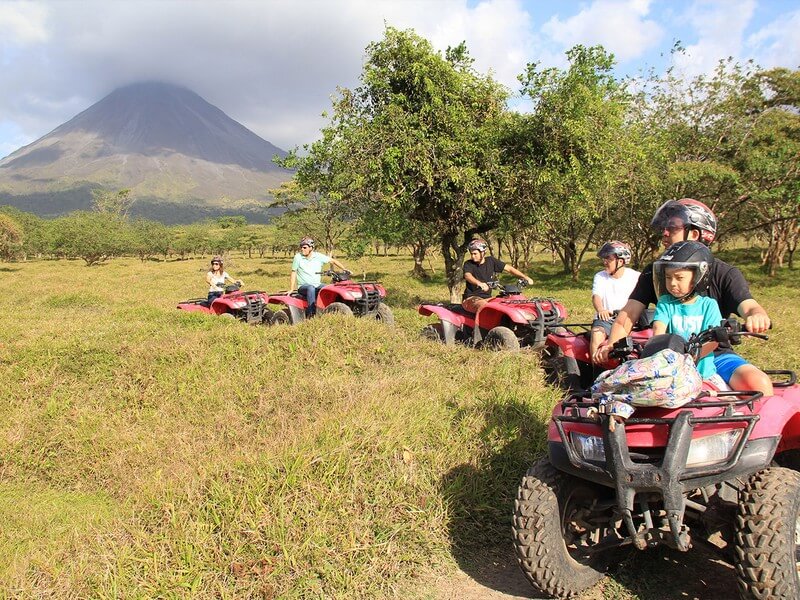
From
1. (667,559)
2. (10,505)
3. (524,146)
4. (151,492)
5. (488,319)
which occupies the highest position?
(524,146)

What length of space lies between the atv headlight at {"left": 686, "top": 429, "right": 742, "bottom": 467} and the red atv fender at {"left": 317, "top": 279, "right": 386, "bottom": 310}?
23.7 feet

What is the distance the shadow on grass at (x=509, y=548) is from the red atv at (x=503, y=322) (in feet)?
7.75

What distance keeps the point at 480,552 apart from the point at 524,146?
32.1 feet

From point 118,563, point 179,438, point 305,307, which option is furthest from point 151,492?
point 305,307

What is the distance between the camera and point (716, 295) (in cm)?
344

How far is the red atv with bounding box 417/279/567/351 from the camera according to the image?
708 centimetres

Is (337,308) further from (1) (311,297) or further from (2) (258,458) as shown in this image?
(2) (258,458)

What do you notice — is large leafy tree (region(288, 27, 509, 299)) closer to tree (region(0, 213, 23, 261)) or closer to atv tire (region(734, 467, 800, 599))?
atv tire (region(734, 467, 800, 599))

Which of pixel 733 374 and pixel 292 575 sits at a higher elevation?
pixel 733 374

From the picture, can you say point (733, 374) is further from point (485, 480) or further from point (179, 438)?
point (179, 438)

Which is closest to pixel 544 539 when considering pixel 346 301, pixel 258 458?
pixel 258 458

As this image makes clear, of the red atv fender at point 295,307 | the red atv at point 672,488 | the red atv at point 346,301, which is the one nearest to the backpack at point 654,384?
the red atv at point 672,488

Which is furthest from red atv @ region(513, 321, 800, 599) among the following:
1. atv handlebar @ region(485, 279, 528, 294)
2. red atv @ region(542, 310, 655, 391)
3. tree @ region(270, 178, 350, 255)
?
tree @ region(270, 178, 350, 255)

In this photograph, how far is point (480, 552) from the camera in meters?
3.56
